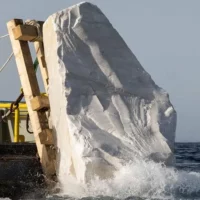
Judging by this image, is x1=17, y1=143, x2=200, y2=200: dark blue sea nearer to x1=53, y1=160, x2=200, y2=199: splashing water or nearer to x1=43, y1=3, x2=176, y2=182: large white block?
x1=53, y1=160, x2=200, y2=199: splashing water

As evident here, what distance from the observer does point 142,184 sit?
5.38m

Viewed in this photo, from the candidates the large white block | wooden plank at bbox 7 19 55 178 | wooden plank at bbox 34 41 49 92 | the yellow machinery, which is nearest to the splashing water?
the large white block

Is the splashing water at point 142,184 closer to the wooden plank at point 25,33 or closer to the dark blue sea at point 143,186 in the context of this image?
the dark blue sea at point 143,186

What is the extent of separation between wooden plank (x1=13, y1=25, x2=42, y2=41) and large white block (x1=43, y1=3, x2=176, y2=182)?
0.32m

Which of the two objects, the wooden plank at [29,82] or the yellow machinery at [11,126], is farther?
the yellow machinery at [11,126]

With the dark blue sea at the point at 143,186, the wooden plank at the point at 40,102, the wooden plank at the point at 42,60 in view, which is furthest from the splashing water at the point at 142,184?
the wooden plank at the point at 42,60

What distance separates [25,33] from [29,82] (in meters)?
0.57

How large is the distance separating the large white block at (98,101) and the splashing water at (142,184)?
0.12m

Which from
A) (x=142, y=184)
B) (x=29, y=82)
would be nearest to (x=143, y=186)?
(x=142, y=184)

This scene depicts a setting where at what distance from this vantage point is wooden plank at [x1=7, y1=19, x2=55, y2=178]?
674cm

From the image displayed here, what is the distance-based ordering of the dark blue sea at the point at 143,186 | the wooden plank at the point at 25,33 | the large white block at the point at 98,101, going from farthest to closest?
1. the wooden plank at the point at 25,33
2. the large white block at the point at 98,101
3. the dark blue sea at the point at 143,186

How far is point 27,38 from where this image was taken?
22.9 ft

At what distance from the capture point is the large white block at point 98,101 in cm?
575

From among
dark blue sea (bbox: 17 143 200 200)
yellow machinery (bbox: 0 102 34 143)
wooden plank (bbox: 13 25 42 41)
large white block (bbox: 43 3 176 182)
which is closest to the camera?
dark blue sea (bbox: 17 143 200 200)
